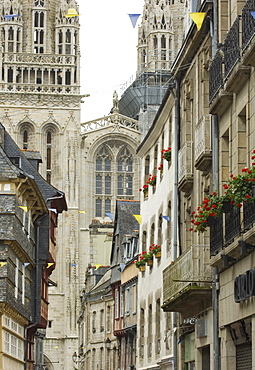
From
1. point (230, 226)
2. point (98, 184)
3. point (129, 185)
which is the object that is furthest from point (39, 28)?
point (230, 226)

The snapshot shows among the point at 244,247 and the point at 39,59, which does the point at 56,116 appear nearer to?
the point at 39,59

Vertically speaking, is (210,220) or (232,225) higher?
(210,220)

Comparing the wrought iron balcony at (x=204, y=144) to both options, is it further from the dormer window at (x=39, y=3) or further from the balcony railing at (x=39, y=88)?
the dormer window at (x=39, y=3)

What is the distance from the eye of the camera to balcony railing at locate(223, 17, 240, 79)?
19422 mm

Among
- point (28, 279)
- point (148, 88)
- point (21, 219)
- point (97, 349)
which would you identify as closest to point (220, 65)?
point (21, 219)

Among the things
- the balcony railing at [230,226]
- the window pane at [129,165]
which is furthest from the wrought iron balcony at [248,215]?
the window pane at [129,165]

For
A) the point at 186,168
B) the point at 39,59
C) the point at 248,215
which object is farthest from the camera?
the point at 39,59

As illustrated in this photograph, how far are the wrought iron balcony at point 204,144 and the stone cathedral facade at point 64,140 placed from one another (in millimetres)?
64752

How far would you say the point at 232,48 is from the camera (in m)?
19.9

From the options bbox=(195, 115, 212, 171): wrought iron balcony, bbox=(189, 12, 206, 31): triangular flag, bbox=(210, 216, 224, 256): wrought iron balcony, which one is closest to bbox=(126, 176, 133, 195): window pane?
bbox=(195, 115, 212, 171): wrought iron balcony

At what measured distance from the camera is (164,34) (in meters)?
102

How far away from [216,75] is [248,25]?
3.00 m

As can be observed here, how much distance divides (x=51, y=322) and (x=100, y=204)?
41.5 ft

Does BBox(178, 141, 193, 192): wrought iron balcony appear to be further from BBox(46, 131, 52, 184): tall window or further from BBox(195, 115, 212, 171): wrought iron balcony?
BBox(46, 131, 52, 184): tall window
